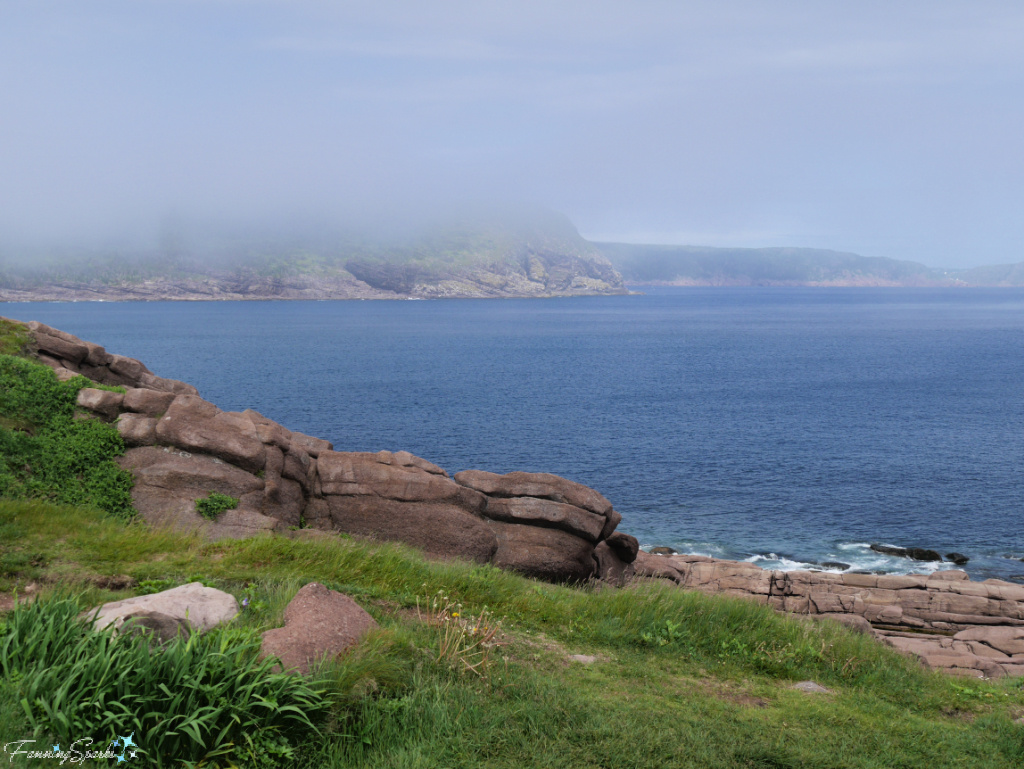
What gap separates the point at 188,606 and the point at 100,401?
14463 millimetres

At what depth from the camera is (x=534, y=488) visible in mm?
29125

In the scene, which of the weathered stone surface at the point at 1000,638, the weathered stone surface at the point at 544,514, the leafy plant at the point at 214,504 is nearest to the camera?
the leafy plant at the point at 214,504

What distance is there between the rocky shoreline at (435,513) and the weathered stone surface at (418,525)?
0.05 meters

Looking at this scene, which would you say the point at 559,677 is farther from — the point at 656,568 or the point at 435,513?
the point at 656,568

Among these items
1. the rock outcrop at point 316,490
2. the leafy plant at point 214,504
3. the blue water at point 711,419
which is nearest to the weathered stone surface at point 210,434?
the rock outcrop at point 316,490

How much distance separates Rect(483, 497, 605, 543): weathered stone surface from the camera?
2836 cm

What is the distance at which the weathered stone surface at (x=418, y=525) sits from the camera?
26.0 metres

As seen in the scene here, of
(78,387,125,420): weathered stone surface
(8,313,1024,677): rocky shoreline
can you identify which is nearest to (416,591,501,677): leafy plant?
(8,313,1024,677): rocky shoreline

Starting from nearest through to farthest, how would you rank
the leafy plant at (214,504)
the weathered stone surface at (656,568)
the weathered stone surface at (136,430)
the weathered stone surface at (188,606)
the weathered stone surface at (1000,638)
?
the weathered stone surface at (188,606)
the leafy plant at (214,504)
the weathered stone surface at (136,430)
the weathered stone surface at (1000,638)
the weathered stone surface at (656,568)

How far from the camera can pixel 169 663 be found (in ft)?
26.2

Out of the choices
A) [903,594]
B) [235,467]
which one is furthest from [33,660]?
[903,594]

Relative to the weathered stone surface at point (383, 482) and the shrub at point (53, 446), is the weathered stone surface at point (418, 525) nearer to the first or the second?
the weathered stone surface at point (383, 482)

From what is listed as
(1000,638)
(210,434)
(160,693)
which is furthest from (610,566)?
(160,693)

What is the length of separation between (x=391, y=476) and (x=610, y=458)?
34.1m
